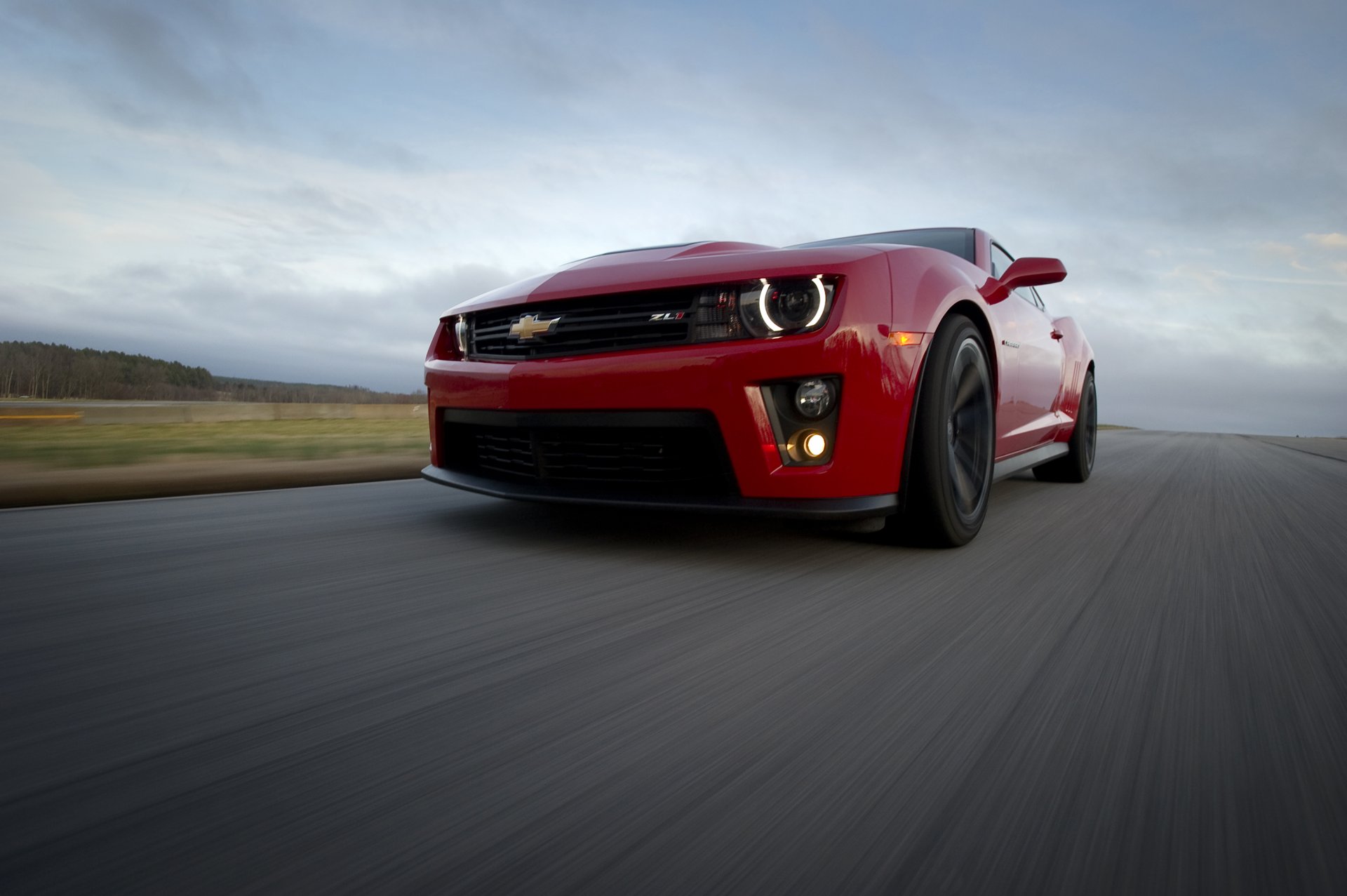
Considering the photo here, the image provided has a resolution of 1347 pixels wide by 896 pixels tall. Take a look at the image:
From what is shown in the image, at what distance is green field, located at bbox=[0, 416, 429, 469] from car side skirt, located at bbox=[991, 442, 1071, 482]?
3.94 metres

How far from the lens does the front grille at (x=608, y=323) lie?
254 cm

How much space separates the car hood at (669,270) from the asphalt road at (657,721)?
822 mm

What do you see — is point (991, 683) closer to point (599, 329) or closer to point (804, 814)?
point (804, 814)

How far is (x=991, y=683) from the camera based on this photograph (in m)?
1.59

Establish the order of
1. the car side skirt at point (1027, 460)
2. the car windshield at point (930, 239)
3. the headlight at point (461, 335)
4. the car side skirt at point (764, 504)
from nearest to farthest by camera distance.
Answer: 1. the car side skirt at point (764, 504)
2. the headlight at point (461, 335)
3. the car side skirt at point (1027, 460)
4. the car windshield at point (930, 239)

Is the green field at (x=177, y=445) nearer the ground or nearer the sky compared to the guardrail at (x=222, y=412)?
nearer the ground

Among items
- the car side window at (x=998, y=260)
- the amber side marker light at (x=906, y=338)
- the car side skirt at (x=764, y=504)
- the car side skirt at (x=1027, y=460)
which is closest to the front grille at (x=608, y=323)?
the car side skirt at (x=764, y=504)

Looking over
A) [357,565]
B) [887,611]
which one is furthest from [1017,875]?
[357,565]

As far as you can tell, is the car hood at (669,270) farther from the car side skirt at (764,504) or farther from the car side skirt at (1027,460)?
the car side skirt at (1027,460)

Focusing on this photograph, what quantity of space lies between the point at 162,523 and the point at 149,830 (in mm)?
2401

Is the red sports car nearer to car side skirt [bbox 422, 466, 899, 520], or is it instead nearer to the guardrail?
car side skirt [bbox 422, 466, 899, 520]

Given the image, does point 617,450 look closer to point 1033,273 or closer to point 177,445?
point 1033,273

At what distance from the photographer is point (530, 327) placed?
2.78m

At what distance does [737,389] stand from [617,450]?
43cm
